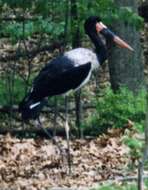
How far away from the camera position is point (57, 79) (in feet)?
30.7

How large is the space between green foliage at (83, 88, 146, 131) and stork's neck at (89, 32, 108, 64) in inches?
70.6

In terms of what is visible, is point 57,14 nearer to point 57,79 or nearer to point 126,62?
point 57,79

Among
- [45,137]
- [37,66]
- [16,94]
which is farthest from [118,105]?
[37,66]

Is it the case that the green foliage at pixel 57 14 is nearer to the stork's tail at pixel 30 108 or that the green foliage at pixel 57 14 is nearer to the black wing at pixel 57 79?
the black wing at pixel 57 79

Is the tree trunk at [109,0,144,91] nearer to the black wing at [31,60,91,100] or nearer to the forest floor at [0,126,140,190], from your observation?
the forest floor at [0,126,140,190]

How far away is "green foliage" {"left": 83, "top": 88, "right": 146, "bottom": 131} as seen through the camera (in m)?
11.8

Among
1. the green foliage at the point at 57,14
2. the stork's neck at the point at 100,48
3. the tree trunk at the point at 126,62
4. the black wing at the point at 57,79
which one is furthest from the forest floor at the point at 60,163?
the tree trunk at the point at 126,62

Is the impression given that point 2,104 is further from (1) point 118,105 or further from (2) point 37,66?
(2) point 37,66

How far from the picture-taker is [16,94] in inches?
527

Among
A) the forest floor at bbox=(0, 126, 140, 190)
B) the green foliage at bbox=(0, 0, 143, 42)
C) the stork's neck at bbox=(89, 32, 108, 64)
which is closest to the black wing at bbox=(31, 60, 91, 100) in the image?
the stork's neck at bbox=(89, 32, 108, 64)

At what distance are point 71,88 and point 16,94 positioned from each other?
12.8 feet

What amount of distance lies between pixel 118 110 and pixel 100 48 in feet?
6.39

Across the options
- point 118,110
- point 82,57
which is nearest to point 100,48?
point 82,57

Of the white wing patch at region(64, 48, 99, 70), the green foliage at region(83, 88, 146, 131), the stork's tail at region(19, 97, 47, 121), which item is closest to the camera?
the stork's tail at region(19, 97, 47, 121)
